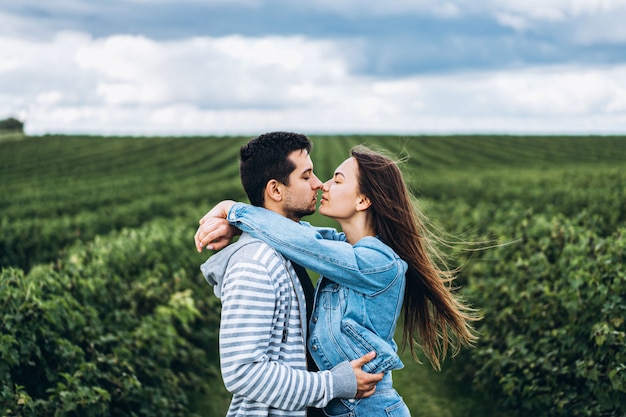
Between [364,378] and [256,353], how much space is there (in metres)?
0.47

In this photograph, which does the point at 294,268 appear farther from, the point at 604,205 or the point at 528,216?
the point at 604,205

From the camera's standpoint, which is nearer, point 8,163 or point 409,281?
point 409,281

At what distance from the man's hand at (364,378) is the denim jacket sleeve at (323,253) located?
26cm

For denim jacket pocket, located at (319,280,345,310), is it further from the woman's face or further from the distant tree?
the distant tree

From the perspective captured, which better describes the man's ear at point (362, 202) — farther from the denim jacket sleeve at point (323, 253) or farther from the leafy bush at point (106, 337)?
the leafy bush at point (106, 337)

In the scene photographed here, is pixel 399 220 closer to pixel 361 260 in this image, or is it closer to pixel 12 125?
pixel 361 260

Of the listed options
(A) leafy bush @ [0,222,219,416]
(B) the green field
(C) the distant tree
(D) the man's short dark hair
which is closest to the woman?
(D) the man's short dark hair

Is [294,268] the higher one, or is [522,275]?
[294,268]

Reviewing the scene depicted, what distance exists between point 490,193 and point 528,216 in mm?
8122

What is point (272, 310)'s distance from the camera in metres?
2.46

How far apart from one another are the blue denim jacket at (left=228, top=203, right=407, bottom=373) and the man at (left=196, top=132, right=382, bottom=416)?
0.20 ft

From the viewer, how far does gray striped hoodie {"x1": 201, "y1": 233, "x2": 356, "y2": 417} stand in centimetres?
241

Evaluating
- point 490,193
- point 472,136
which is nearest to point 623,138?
point 472,136

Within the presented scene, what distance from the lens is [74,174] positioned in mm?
44375
